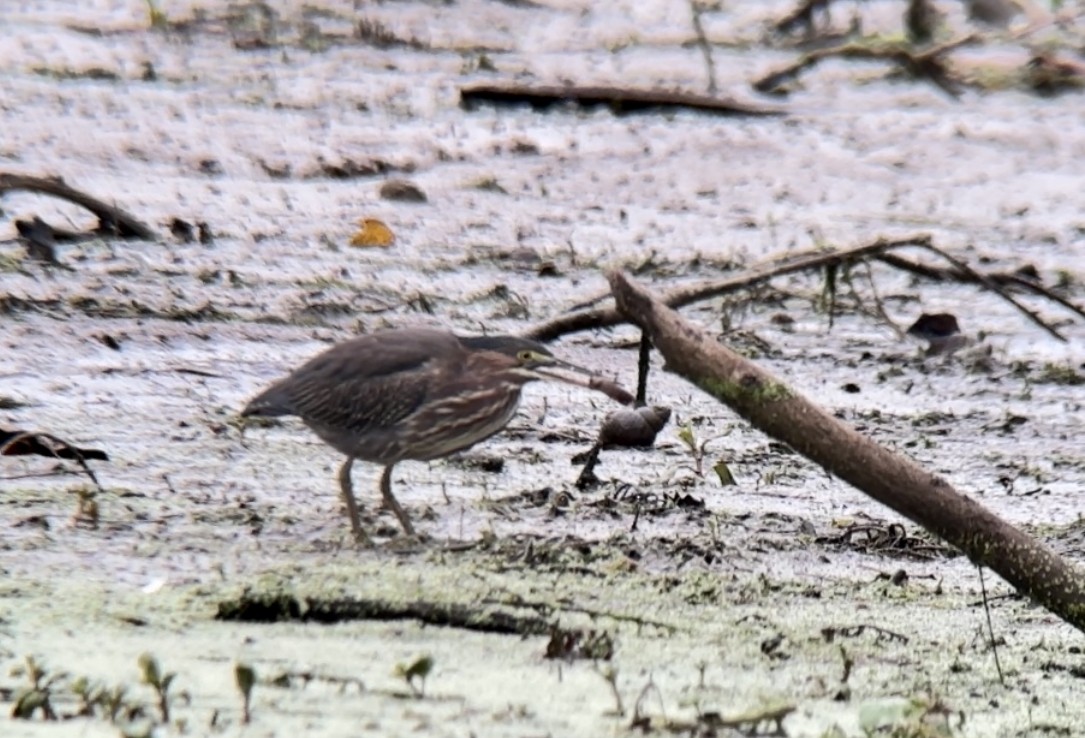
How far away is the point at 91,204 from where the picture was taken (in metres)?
8.96

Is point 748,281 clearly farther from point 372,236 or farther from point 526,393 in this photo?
point 372,236

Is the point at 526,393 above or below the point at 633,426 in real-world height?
above

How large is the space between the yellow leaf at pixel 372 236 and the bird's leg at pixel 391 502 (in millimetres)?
3312

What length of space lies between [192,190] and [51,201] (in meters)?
0.81

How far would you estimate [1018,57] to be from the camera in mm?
16047

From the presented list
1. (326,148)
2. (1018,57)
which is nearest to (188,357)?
(326,148)

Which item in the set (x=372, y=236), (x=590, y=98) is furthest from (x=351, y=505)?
(x=590, y=98)

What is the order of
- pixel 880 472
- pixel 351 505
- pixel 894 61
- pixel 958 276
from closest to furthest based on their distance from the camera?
pixel 880 472, pixel 351 505, pixel 958 276, pixel 894 61

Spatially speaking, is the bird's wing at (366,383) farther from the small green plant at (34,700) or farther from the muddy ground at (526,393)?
the small green plant at (34,700)

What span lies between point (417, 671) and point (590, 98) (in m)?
8.93

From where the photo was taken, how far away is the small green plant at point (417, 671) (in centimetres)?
425

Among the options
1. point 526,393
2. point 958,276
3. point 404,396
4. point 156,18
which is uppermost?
point 156,18

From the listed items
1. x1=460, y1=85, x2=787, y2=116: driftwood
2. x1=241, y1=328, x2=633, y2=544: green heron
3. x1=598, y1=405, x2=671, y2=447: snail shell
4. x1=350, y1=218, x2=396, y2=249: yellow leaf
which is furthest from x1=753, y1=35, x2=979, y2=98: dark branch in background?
x1=241, y1=328, x2=633, y2=544: green heron

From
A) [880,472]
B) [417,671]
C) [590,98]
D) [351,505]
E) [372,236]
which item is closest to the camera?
[417,671]
